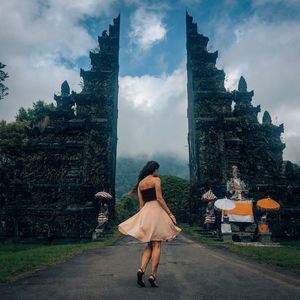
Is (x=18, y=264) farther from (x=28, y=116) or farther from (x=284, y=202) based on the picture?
(x=28, y=116)

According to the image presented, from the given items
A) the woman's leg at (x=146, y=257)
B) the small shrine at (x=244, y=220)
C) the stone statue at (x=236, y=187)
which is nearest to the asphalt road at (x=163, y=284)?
the woman's leg at (x=146, y=257)

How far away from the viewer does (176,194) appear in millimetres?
44438

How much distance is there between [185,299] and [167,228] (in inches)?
51.6

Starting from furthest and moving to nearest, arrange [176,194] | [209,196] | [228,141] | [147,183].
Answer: [176,194], [228,141], [209,196], [147,183]

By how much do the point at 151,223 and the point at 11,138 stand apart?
33.9m

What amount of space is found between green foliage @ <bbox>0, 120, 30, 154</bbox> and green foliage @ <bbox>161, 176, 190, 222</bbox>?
20194mm

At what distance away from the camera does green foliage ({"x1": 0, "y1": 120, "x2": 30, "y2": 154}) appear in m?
34.8

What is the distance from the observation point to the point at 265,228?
1569cm

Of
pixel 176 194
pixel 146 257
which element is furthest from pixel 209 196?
pixel 176 194

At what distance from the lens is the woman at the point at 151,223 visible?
5191 mm

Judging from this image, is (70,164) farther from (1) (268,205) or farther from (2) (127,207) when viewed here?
(2) (127,207)

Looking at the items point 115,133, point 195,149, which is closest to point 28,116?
point 115,133

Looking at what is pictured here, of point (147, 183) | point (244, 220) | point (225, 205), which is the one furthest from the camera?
point (244, 220)

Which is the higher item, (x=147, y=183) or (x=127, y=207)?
(x=127, y=207)
